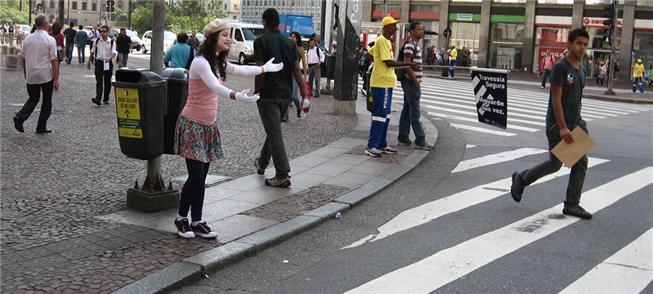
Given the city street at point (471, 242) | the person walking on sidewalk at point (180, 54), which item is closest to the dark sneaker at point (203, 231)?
the city street at point (471, 242)

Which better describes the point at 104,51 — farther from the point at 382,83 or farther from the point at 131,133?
the point at 131,133

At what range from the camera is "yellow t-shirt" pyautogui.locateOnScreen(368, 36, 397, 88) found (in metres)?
10.0

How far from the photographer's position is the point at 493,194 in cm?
832

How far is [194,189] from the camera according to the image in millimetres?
5883

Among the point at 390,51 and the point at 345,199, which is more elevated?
the point at 390,51

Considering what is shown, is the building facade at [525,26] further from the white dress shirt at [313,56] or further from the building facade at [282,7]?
the building facade at [282,7]

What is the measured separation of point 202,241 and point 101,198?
1.71m

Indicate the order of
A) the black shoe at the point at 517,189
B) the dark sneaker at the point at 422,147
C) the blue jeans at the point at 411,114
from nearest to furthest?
the black shoe at the point at 517,189 < the blue jeans at the point at 411,114 < the dark sneaker at the point at 422,147

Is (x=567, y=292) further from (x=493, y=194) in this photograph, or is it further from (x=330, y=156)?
(x=330, y=156)

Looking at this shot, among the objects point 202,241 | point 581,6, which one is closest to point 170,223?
point 202,241

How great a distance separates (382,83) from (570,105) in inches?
131

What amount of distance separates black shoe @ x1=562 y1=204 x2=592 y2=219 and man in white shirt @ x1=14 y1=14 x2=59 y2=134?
7.72m

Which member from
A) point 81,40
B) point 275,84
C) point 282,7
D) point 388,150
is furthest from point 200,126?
point 282,7

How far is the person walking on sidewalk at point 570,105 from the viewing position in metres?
Result: 7.05
